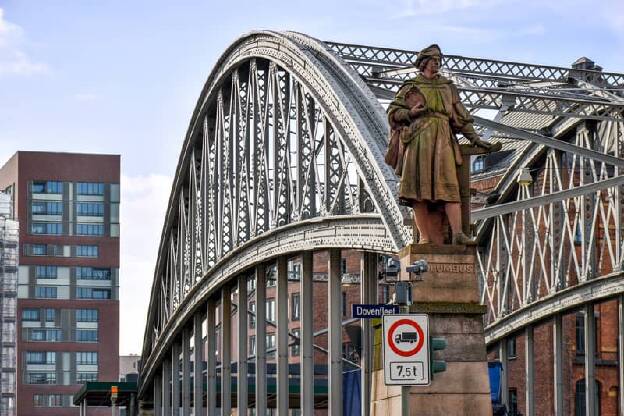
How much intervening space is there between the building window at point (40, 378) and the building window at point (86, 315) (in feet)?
21.3

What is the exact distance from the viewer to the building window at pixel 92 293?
171875 millimetres

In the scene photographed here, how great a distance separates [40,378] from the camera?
6535 inches

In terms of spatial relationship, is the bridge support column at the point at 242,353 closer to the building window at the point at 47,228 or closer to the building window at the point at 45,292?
the building window at the point at 45,292

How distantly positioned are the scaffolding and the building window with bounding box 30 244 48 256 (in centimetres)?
373

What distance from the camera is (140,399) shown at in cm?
A: 10119

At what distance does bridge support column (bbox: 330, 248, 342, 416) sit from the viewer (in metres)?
61.0

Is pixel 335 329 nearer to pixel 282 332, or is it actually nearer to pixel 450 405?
pixel 282 332

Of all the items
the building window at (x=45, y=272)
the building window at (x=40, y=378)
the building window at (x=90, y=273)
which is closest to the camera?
the building window at (x=40, y=378)

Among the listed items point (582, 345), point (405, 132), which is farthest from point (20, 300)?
point (405, 132)

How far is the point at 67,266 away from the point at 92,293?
3493 millimetres

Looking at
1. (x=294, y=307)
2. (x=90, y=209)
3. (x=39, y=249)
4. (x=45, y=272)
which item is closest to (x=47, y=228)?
(x=39, y=249)

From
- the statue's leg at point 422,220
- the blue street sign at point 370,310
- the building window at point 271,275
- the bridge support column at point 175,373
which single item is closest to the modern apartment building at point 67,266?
the building window at point 271,275

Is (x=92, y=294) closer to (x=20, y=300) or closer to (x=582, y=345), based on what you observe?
(x=20, y=300)

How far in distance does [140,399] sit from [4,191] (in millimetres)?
77406
